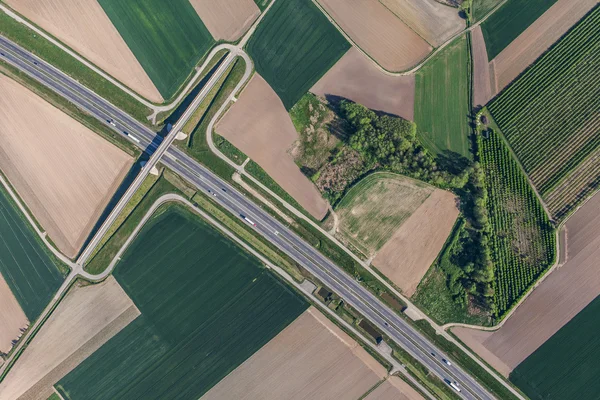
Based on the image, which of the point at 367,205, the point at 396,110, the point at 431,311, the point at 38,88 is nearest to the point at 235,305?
the point at 367,205

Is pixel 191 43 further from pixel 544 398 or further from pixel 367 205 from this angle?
pixel 544 398

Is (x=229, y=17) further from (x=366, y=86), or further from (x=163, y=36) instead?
(x=366, y=86)

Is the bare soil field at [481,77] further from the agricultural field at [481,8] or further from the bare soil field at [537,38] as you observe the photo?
the agricultural field at [481,8]

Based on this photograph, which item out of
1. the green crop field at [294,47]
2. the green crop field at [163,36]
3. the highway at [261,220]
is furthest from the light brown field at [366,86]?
the highway at [261,220]

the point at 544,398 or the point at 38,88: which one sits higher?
the point at 544,398

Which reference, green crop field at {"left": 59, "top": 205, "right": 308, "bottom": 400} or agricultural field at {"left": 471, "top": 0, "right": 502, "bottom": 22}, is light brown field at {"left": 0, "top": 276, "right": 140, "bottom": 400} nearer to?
green crop field at {"left": 59, "top": 205, "right": 308, "bottom": 400}

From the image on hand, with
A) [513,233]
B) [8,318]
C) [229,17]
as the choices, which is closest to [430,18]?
[229,17]
